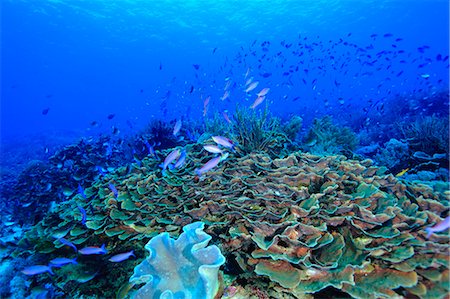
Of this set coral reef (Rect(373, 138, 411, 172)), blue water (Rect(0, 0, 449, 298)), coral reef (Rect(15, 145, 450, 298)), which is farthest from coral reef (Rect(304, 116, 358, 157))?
coral reef (Rect(15, 145, 450, 298))

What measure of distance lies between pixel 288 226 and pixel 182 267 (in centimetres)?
133

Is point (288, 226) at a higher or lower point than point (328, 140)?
higher

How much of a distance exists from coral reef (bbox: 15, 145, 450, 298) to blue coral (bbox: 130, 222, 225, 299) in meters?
0.44

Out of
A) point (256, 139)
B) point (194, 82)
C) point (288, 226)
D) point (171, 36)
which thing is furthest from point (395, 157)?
point (171, 36)

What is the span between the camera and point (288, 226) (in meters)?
2.91

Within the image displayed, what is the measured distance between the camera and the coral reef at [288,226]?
2637 millimetres

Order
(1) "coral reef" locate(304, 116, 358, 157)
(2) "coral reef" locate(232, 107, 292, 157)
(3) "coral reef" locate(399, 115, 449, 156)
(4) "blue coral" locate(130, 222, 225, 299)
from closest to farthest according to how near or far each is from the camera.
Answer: (4) "blue coral" locate(130, 222, 225, 299) → (2) "coral reef" locate(232, 107, 292, 157) → (1) "coral reef" locate(304, 116, 358, 157) → (3) "coral reef" locate(399, 115, 449, 156)

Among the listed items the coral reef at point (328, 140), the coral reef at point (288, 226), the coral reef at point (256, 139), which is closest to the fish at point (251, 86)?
the coral reef at point (256, 139)

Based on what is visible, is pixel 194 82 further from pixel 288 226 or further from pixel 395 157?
pixel 288 226

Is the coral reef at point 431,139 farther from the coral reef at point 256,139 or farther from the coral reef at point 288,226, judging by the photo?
the coral reef at point 256,139

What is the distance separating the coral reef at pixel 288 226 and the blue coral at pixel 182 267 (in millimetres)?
435

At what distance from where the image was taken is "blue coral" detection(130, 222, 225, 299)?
2.59 meters

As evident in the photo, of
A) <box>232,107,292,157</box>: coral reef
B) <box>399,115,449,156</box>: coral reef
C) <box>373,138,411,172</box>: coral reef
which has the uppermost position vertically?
<box>232,107,292,157</box>: coral reef

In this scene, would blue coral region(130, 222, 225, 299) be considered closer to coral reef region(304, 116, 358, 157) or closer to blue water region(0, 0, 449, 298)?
blue water region(0, 0, 449, 298)
